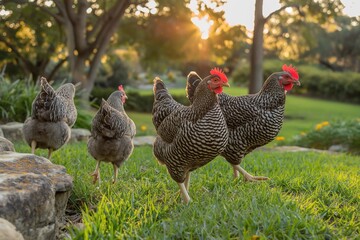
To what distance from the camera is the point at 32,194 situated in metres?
3.13

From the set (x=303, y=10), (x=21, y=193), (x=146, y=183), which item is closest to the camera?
(x=21, y=193)

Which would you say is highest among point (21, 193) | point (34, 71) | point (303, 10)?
point (303, 10)

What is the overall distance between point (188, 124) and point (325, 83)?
93.6 feet

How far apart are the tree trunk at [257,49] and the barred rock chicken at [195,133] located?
7171 mm

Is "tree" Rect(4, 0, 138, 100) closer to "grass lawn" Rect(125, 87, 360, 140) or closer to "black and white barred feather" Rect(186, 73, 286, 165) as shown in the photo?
"grass lawn" Rect(125, 87, 360, 140)

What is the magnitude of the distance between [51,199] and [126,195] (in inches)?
37.6

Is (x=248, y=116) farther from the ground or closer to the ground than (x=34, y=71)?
farther from the ground

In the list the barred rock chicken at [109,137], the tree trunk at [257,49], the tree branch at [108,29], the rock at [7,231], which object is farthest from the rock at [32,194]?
the tree branch at [108,29]

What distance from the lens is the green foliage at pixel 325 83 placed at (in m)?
29.5

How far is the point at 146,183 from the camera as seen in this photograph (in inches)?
188

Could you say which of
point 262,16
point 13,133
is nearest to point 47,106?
point 13,133

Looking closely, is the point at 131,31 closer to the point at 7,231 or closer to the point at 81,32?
the point at 81,32

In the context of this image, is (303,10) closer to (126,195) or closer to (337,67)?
(126,195)

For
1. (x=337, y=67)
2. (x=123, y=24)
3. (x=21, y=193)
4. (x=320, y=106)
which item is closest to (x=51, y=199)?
(x=21, y=193)
